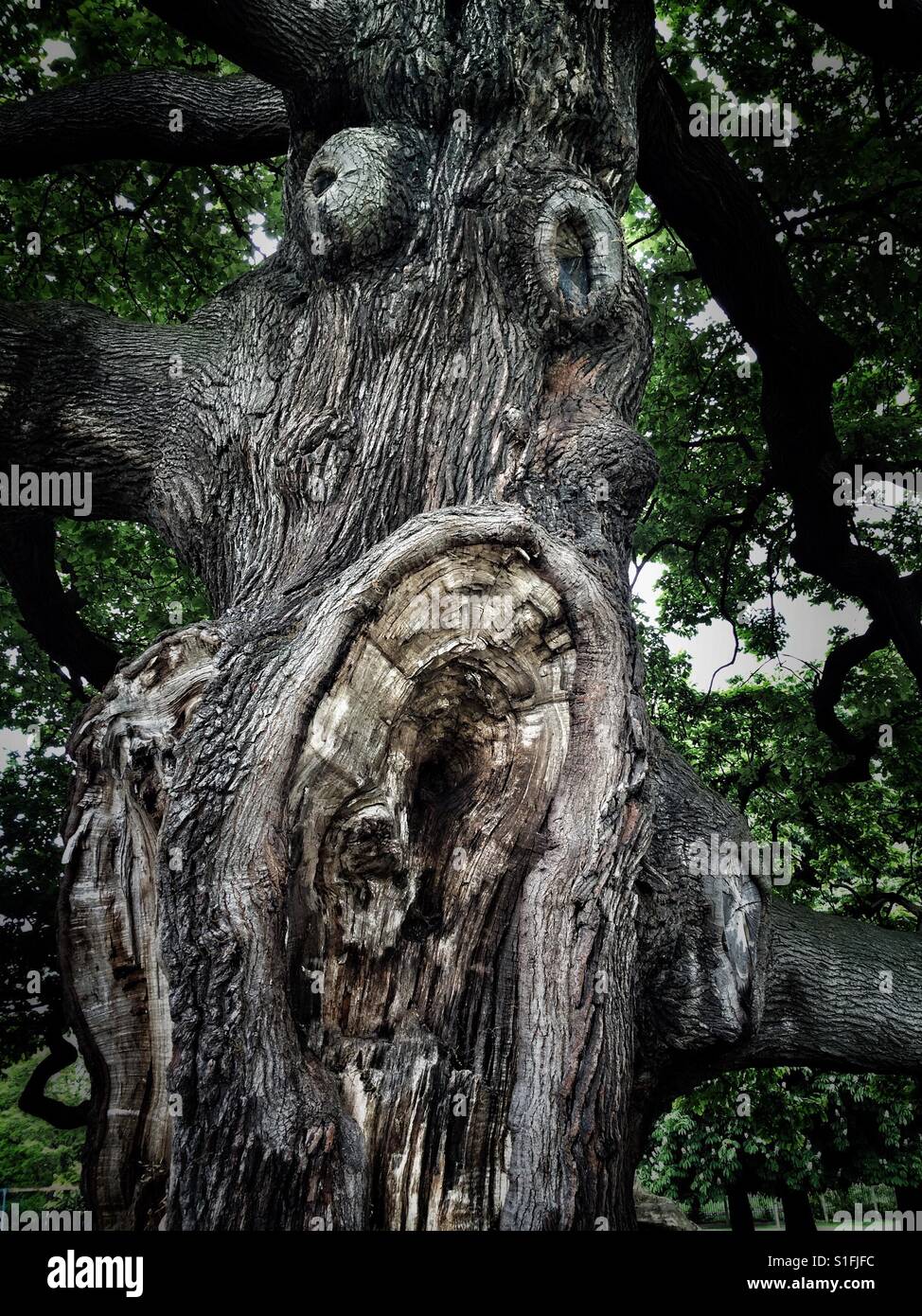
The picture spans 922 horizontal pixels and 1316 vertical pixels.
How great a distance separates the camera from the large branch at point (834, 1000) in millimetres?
3193

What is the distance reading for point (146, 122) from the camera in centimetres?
477

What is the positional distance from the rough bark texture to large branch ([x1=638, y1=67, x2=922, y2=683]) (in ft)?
6.17

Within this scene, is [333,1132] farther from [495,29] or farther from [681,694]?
[681,694]

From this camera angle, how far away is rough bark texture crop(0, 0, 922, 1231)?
1982mm

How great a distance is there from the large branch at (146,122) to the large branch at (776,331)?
89.8 inches

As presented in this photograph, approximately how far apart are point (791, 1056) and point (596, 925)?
5.49ft

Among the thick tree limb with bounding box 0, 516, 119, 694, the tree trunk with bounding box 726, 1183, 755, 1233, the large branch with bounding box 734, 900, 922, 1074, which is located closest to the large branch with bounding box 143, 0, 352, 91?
the thick tree limb with bounding box 0, 516, 119, 694
